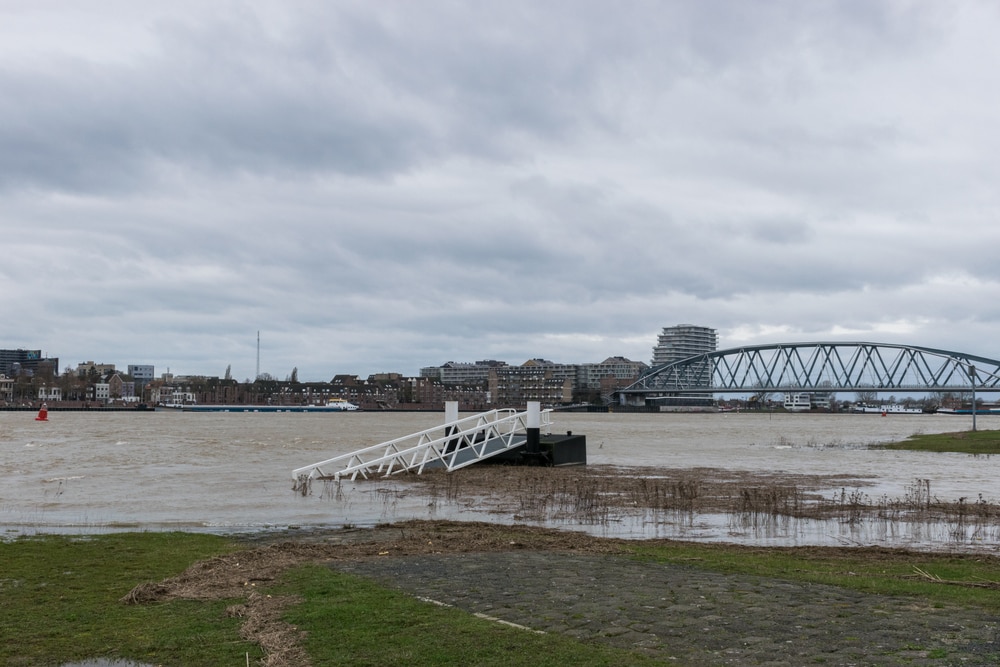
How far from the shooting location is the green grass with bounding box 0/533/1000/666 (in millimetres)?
8906

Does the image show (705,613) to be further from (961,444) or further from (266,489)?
(961,444)

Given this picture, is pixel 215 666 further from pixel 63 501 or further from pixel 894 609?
pixel 63 501

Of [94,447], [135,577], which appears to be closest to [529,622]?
[135,577]

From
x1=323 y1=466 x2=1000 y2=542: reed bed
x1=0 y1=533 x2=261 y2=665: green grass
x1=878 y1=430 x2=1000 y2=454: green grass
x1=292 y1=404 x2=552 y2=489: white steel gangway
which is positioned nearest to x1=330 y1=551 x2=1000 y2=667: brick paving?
x1=0 y1=533 x2=261 y2=665: green grass

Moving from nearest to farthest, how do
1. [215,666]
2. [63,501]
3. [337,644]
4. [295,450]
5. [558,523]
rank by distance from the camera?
[215,666] < [337,644] < [558,523] < [63,501] < [295,450]

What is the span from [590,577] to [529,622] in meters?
3.22

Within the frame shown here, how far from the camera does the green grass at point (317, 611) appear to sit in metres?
8.91

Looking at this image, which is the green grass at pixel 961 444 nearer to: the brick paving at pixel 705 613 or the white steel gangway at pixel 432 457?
the white steel gangway at pixel 432 457

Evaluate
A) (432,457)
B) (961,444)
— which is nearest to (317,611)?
(432,457)

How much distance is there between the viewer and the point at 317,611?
10719 millimetres

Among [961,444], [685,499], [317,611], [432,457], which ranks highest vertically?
[317,611]

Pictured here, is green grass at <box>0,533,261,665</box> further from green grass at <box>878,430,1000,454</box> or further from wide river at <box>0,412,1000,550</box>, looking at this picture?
green grass at <box>878,430,1000,454</box>

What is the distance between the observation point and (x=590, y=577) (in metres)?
13.2

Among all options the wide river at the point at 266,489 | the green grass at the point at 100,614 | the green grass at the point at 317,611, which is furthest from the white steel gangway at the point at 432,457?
the green grass at the point at 317,611
